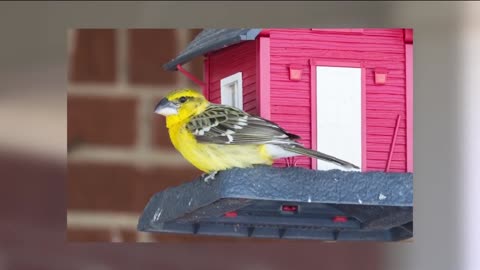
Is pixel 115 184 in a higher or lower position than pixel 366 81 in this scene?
lower

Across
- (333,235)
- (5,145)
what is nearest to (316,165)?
(333,235)

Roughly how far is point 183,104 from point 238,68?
107 millimetres

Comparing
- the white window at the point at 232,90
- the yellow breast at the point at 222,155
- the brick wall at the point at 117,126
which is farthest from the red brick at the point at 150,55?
the yellow breast at the point at 222,155

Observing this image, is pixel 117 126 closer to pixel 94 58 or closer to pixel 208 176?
pixel 94 58

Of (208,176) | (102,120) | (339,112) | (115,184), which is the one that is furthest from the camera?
(115,184)

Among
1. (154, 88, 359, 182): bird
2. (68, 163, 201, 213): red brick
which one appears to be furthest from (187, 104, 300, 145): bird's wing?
(68, 163, 201, 213): red brick

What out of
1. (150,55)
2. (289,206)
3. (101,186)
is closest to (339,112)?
(289,206)

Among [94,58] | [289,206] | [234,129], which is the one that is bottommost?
[289,206]

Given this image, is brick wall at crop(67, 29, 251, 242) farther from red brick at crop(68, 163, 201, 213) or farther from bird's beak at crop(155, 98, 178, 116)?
bird's beak at crop(155, 98, 178, 116)

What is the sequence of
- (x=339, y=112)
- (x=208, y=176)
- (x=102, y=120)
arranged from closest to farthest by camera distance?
(x=208, y=176)
(x=339, y=112)
(x=102, y=120)

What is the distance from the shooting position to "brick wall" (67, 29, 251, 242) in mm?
1531

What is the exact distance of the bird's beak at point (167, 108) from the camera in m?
1.37

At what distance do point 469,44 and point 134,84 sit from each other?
673 millimetres

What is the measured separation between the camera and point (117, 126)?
154 cm
